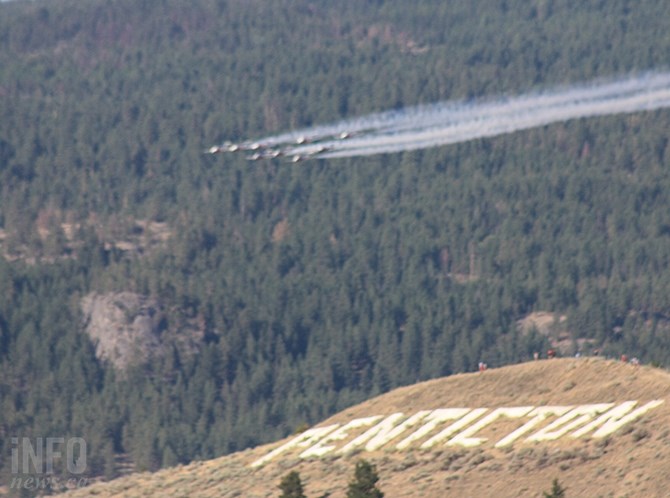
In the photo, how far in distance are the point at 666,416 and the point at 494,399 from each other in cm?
1725

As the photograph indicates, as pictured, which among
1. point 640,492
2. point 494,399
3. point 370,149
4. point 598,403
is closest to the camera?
point 640,492

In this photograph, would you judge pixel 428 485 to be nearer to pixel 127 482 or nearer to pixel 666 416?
pixel 666 416

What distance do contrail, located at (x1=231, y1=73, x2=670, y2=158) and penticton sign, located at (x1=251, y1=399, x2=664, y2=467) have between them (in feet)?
58.6

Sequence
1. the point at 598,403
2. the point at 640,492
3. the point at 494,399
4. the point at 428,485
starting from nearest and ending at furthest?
the point at 640,492 → the point at 428,485 → the point at 598,403 → the point at 494,399

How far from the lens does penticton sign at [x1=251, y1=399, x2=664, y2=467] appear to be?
10225 centimetres

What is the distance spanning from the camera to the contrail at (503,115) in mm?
125312

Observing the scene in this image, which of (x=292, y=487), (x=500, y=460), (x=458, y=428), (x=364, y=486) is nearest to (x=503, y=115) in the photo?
(x=458, y=428)

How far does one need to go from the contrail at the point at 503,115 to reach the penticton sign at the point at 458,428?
17.9 meters

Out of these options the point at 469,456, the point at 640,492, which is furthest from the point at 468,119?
the point at 640,492

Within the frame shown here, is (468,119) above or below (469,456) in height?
above

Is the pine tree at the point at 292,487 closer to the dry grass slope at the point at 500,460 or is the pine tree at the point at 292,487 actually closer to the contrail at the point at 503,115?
the dry grass slope at the point at 500,460

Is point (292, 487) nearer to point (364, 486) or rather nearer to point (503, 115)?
point (364, 486)

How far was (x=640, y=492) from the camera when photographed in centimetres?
8788

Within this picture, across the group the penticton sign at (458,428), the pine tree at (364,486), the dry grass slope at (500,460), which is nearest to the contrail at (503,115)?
the dry grass slope at (500,460)
